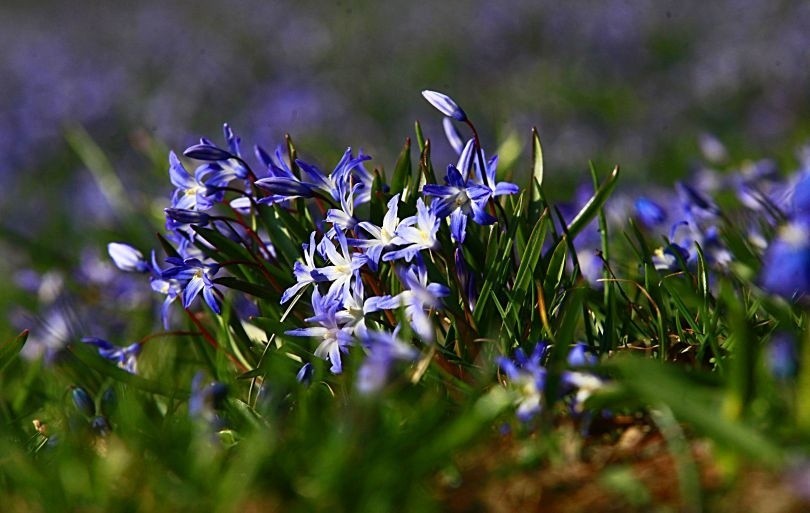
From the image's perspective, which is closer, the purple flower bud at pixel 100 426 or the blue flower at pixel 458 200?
the blue flower at pixel 458 200

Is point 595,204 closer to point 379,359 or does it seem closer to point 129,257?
point 379,359

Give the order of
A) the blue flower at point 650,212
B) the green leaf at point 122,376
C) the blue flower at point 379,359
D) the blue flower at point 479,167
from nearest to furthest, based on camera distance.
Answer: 1. the blue flower at point 379,359
2. the blue flower at point 479,167
3. the green leaf at point 122,376
4. the blue flower at point 650,212

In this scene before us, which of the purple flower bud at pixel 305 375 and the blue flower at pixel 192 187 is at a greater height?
the blue flower at pixel 192 187

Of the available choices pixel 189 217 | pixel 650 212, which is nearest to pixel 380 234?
pixel 189 217

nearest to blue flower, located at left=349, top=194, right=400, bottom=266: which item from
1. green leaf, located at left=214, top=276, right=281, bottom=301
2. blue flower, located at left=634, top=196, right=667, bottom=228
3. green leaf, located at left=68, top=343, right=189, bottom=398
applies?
green leaf, located at left=214, top=276, right=281, bottom=301

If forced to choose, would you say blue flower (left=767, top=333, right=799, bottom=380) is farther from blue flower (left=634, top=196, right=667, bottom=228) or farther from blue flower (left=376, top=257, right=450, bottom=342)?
blue flower (left=634, top=196, right=667, bottom=228)

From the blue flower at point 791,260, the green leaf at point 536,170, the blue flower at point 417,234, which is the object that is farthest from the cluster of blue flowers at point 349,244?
the blue flower at point 791,260

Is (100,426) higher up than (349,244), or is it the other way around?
(349,244)

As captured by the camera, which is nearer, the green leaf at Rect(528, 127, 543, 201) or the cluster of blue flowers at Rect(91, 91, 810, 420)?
the cluster of blue flowers at Rect(91, 91, 810, 420)

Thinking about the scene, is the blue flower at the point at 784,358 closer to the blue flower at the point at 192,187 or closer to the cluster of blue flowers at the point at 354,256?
the cluster of blue flowers at the point at 354,256
